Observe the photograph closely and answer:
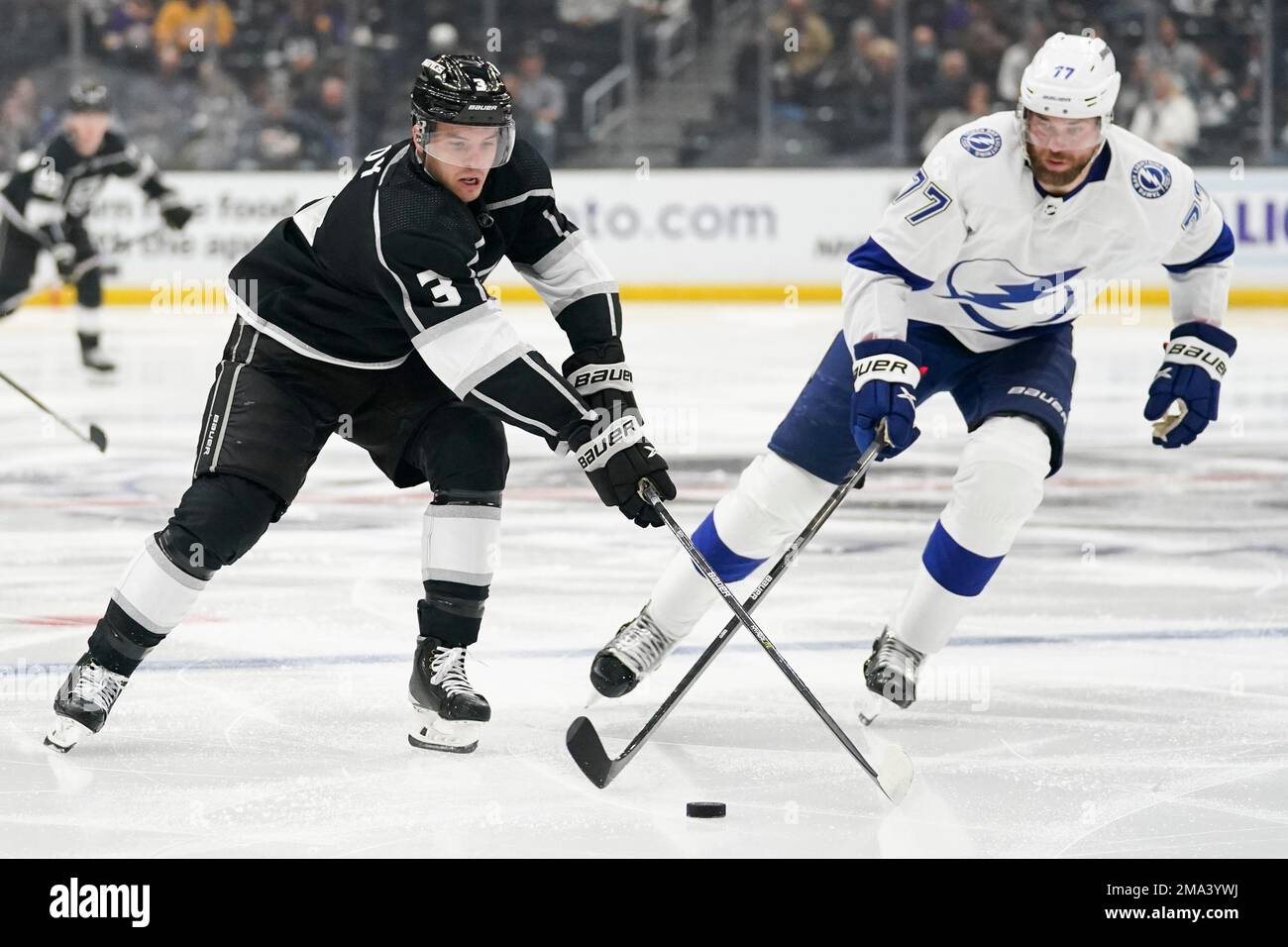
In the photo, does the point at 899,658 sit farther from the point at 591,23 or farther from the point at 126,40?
the point at 126,40

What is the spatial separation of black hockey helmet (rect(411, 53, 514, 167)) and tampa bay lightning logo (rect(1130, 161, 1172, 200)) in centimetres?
101

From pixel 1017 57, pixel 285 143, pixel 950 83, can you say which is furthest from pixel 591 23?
pixel 1017 57

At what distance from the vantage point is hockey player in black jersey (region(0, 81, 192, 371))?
29.0 feet

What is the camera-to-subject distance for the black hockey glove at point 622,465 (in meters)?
2.86

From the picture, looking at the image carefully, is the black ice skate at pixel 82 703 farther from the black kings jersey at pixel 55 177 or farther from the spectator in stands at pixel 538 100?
the spectator in stands at pixel 538 100

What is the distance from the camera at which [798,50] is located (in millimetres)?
12164

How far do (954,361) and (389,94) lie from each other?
9.36m

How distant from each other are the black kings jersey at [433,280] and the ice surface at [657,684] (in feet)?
1.91

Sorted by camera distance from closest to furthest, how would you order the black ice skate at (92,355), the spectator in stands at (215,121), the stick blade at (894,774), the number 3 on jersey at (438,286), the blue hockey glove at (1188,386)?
the stick blade at (894,774)
the number 3 on jersey at (438,286)
the blue hockey glove at (1188,386)
the black ice skate at (92,355)
the spectator in stands at (215,121)

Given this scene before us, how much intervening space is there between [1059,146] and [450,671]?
123 centimetres

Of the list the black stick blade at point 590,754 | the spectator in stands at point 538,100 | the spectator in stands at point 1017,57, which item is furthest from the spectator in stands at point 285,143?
the black stick blade at point 590,754
